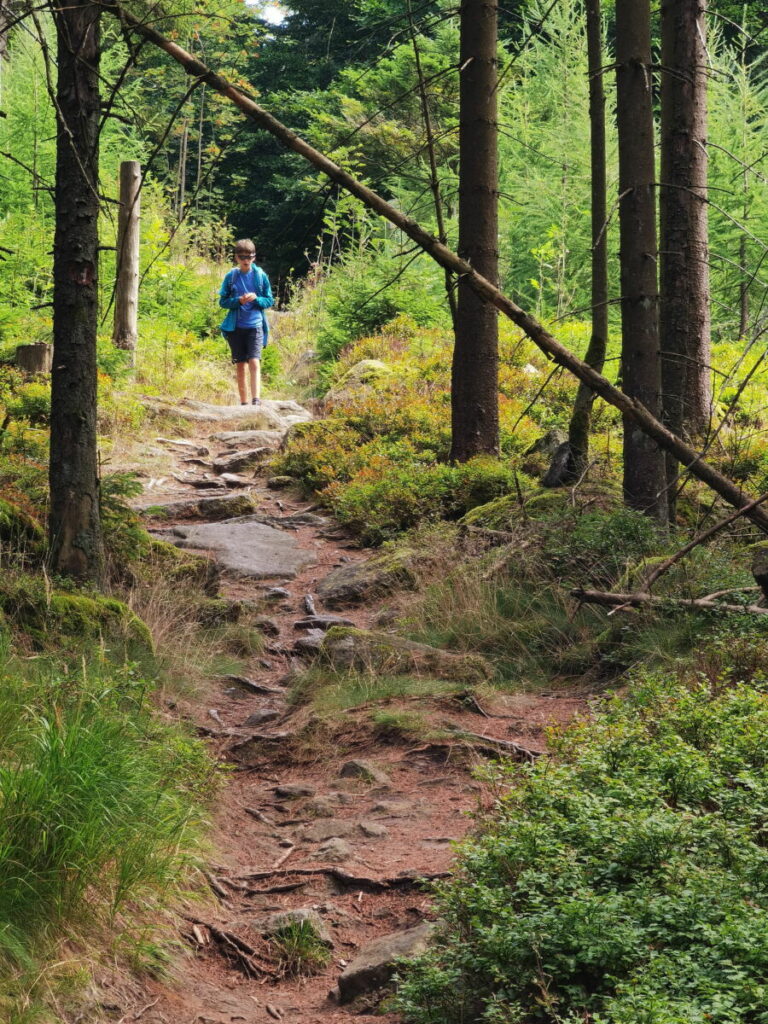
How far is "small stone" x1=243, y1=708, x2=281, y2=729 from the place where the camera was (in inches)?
250

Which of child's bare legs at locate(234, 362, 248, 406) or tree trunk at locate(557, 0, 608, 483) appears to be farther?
child's bare legs at locate(234, 362, 248, 406)

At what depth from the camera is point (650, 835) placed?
Result: 3.34 metres

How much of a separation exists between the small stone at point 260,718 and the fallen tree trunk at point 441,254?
9.51 feet

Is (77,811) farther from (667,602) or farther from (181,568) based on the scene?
(181,568)

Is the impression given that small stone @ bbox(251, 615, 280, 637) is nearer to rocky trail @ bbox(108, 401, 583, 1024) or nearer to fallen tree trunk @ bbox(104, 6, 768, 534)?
rocky trail @ bbox(108, 401, 583, 1024)

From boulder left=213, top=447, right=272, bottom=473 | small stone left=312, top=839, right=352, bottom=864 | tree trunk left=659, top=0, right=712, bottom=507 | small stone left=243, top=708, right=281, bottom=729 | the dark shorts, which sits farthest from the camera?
the dark shorts

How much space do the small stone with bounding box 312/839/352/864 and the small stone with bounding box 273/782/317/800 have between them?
0.66 m

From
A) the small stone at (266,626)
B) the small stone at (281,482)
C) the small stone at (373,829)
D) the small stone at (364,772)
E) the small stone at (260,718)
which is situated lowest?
the small stone at (373,829)

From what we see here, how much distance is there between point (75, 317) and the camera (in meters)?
6.04

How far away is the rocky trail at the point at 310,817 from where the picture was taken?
3.57m

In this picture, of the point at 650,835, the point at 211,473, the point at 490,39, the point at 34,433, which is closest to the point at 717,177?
the point at 490,39

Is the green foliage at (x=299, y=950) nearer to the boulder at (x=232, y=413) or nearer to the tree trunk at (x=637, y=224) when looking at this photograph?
the tree trunk at (x=637, y=224)

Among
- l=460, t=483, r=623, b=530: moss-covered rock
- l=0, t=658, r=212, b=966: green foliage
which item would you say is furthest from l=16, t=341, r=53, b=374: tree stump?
l=0, t=658, r=212, b=966: green foliage

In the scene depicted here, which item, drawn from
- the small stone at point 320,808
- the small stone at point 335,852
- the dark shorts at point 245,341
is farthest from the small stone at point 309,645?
the dark shorts at point 245,341
